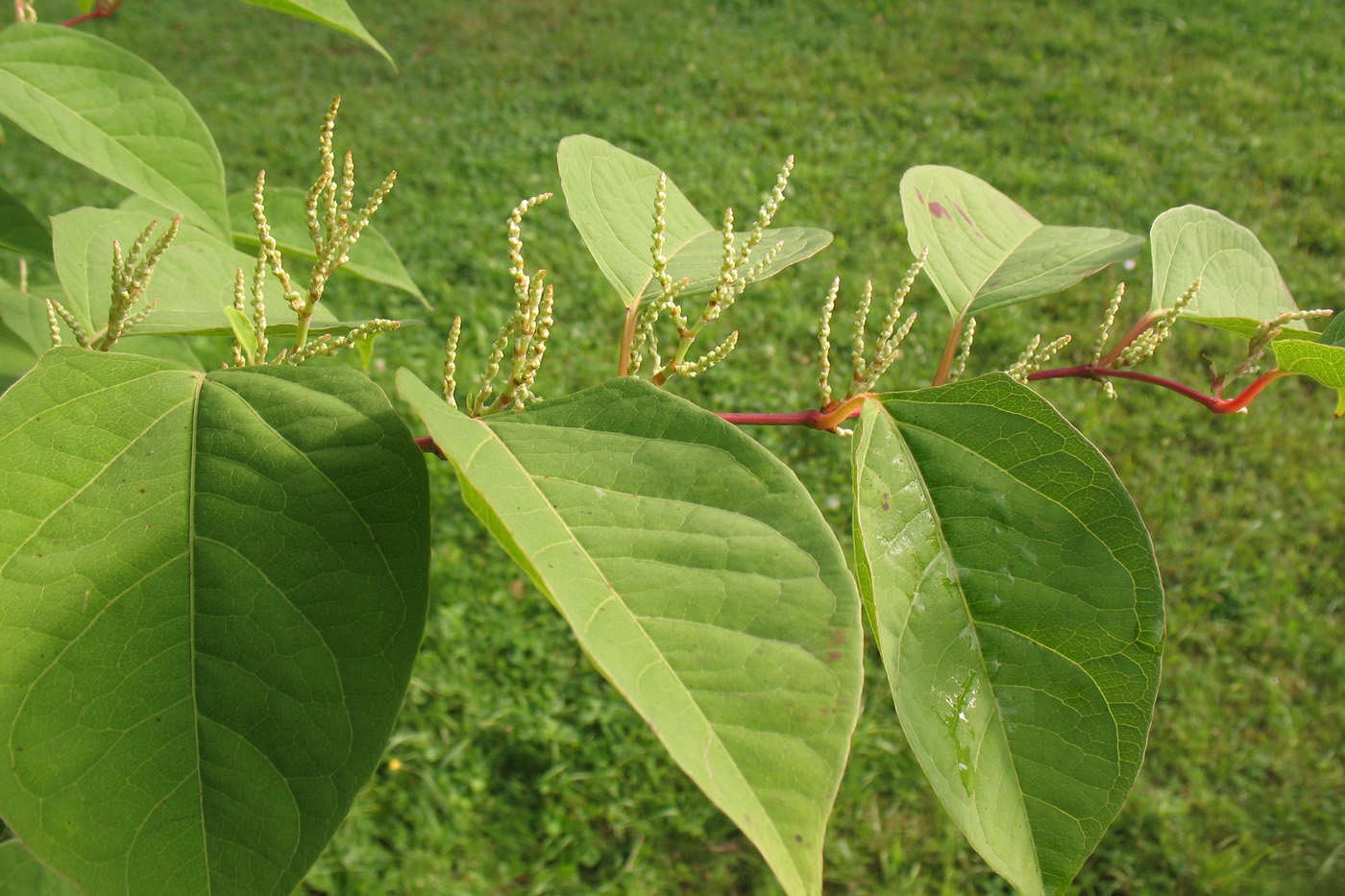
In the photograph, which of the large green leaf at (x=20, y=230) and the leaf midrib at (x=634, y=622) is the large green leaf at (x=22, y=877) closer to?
the large green leaf at (x=20, y=230)

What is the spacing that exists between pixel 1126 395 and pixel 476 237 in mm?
4016

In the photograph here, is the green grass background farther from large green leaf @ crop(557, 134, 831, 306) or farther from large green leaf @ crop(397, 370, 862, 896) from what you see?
large green leaf @ crop(397, 370, 862, 896)

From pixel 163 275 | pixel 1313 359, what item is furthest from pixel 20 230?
pixel 1313 359

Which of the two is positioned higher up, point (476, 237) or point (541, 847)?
point (476, 237)

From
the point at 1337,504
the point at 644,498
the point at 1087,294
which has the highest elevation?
the point at 644,498

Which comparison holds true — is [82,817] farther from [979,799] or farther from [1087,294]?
[1087,294]

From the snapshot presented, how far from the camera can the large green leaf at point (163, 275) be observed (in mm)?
929

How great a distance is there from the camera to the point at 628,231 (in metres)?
1.01

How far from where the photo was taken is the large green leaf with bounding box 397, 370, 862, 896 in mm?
524

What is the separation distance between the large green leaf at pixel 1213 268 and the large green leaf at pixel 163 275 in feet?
3.08

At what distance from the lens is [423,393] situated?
2.14 feet

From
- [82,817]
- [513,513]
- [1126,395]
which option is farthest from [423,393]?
[1126,395]

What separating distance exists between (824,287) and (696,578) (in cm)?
524

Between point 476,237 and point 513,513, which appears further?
point 476,237
